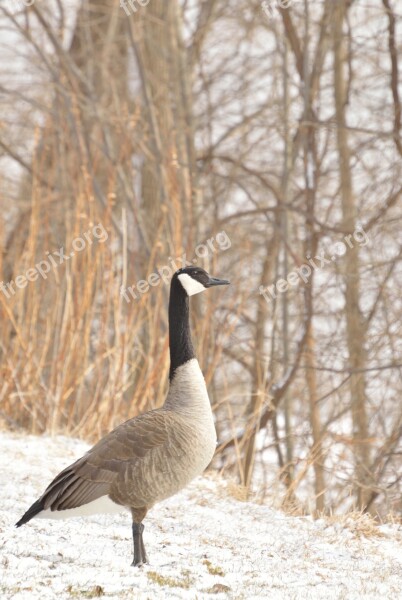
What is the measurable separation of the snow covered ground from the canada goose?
215 mm

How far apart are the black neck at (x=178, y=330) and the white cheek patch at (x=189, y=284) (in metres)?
0.03

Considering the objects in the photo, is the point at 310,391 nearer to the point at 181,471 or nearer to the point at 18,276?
the point at 18,276

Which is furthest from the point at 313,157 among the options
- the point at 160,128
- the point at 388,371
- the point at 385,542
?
the point at 385,542

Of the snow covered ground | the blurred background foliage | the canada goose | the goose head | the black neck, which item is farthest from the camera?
the blurred background foliage

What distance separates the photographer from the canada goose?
335cm

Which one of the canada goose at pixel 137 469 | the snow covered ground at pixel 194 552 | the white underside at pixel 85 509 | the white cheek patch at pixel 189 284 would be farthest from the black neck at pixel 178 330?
the snow covered ground at pixel 194 552

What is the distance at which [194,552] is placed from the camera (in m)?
3.79

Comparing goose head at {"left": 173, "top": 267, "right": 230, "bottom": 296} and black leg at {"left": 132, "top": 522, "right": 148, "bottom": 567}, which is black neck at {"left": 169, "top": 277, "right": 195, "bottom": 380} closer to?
goose head at {"left": 173, "top": 267, "right": 230, "bottom": 296}

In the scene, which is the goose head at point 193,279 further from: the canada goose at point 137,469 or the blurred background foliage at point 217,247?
the blurred background foliage at point 217,247

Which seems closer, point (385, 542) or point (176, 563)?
point (176, 563)

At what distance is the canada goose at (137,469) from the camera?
132 inches

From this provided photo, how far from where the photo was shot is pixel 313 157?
7.59 meters

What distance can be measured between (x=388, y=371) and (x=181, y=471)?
6.00 metres

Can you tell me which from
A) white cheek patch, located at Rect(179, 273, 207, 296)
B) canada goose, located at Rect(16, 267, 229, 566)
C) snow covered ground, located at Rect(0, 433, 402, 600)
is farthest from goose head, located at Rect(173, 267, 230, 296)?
snow covered ground, located at Rect(0, 433, 402, 600)
